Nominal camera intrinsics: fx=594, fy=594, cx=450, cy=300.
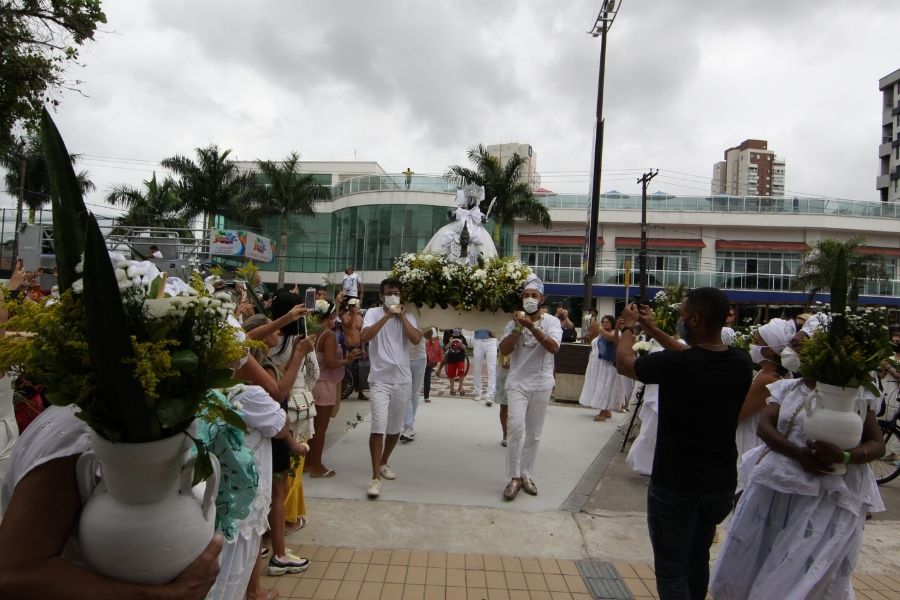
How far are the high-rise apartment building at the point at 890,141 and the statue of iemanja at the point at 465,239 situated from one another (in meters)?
67.1

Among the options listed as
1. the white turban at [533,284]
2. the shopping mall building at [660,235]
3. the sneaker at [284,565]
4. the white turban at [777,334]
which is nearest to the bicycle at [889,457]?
the white turban at [777,334]

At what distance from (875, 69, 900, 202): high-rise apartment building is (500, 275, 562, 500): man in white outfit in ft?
222

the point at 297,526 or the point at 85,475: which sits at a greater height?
the point at 85,475

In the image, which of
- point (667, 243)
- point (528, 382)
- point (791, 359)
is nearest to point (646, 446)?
point (528, 382)

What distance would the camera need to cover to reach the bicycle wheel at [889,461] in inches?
254

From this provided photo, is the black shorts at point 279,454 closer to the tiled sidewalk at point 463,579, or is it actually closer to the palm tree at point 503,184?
the tiled sidewalk at point 463,579

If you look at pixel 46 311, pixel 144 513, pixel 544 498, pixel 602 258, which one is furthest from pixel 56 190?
pixel 602 258

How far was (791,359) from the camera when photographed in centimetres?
350

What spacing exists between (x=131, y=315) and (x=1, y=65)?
9.99m

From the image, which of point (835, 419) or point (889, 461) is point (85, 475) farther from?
point (889, 461)

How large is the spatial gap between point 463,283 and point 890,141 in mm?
72254

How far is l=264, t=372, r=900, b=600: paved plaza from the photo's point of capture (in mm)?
3719

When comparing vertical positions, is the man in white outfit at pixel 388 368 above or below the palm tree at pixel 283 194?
below

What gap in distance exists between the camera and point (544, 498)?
5.38 m
